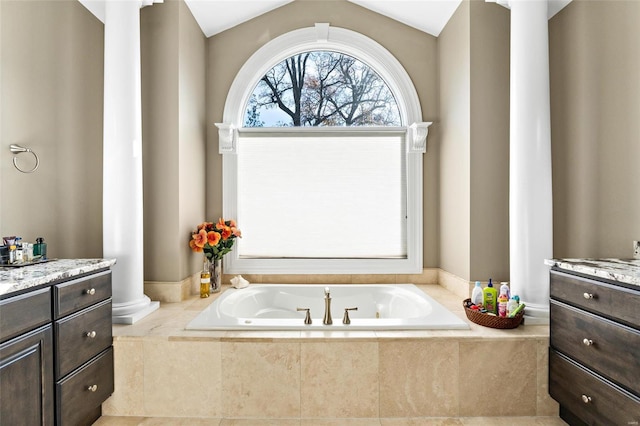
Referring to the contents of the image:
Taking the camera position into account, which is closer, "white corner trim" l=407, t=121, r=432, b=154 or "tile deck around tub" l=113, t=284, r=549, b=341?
"tile deck around tub" l=113, t=284, r=549, b=341

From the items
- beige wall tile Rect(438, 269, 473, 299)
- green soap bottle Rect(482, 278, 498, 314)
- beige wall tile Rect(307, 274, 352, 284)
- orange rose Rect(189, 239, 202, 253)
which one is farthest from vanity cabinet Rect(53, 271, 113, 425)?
beige wall tile Rect(438, 269, 473, 299)

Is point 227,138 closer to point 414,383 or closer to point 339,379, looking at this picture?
point 339,379

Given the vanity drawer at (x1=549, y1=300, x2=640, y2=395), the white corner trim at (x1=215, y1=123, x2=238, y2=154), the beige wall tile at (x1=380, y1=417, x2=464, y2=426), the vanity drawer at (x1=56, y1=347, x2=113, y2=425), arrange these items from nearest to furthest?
the vanity drawer at (x1=549, y1=300, x2=640, y2=395) → the vanity drawer at (x1=56, y1=347, x2=113, y2=425) → the beige wall tile at (x1=380, y1=417, x2=464, y2=426) → the white corner trim at (x1=215, y1=123, x2=238, y2=154)

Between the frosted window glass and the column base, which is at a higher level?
the frosted window glass

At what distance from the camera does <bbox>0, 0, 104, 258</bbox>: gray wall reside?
1735 millimetres

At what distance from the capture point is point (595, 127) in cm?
199

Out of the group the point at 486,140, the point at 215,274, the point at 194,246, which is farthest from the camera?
the point at 215,274

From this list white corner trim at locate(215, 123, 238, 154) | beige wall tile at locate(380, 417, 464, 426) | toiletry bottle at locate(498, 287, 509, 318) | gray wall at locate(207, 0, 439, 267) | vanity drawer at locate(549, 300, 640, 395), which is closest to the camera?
vanity drawer at locate(549, 300, 640, 395)

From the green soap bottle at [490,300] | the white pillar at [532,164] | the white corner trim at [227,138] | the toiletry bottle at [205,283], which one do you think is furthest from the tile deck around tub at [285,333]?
the white corner trim at [227,138]

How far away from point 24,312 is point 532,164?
2.54m

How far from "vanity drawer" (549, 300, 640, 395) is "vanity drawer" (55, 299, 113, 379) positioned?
88.7 inches

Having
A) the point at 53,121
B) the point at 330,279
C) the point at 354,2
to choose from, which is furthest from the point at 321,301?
the point at 354,2

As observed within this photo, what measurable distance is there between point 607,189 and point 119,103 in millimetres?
2884

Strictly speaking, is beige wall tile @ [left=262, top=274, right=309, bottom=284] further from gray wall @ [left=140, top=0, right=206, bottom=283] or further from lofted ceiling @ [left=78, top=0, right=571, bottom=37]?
lofted ceiling @ [left=78, top=0, right=571, bottom=37]
